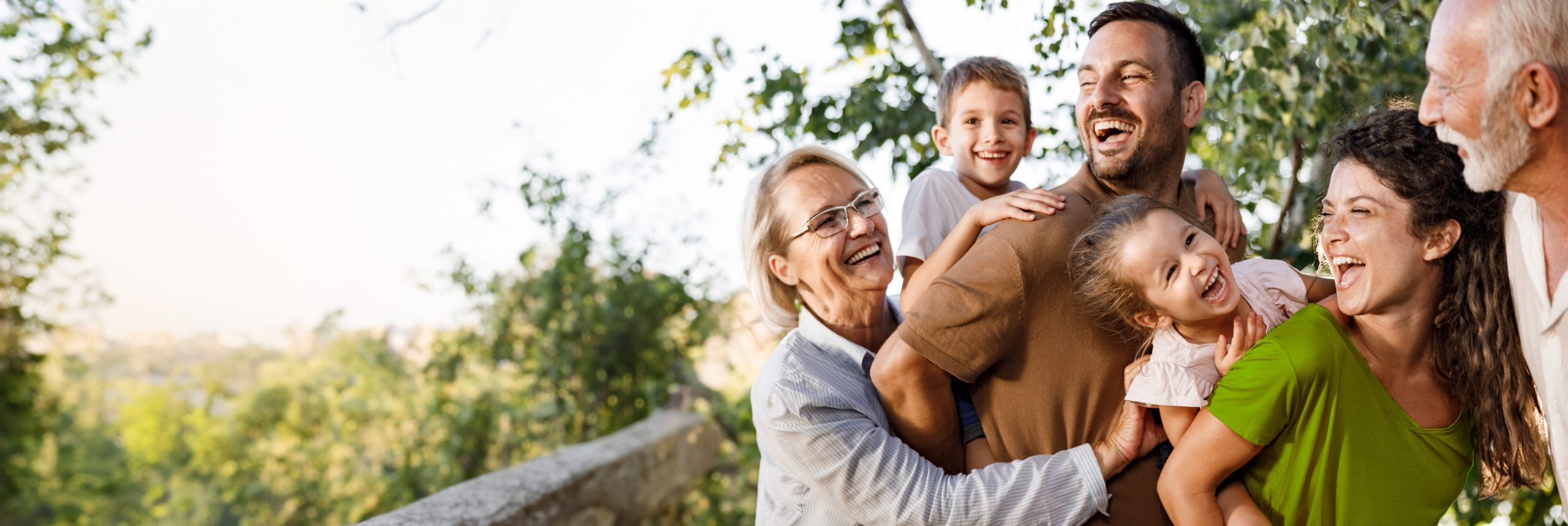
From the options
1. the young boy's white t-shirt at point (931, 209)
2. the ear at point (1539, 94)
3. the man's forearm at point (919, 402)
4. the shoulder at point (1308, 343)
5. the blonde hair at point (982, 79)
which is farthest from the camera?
the blonde hair at point (982, 79)

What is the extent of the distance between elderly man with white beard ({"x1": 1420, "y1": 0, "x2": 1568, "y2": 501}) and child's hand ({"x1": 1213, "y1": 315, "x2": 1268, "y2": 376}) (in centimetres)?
37

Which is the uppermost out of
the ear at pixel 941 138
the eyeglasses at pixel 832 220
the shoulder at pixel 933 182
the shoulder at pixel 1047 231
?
the ear at pixel 941 138

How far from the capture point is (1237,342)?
1.65 meters

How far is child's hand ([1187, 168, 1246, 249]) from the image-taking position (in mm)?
2162

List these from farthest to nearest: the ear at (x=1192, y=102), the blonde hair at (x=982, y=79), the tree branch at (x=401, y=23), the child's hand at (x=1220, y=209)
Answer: the tree branch at (x=401, y=23), the blonde hair at (x=982, y=79), the child's hand at (x=1220, y=209), the ear at (x=1192, y=102)

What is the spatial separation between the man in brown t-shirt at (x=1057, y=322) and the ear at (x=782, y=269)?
0.37 metres

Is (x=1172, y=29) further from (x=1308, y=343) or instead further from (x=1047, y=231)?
(x=1308, y=343)

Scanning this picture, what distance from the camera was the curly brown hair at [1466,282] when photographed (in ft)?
5.18

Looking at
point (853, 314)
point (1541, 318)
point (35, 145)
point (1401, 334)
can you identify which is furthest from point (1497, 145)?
point (35, 145)

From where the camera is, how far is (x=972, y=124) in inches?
108

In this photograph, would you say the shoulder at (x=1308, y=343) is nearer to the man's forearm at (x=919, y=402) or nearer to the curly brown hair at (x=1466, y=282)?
the curly brown hair at (x=1466, y=282)

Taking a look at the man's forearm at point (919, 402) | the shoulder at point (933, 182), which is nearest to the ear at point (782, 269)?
the man's forearm at point (919, 402)

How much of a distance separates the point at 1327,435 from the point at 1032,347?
1.54 feet

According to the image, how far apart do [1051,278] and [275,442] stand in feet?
48.2
